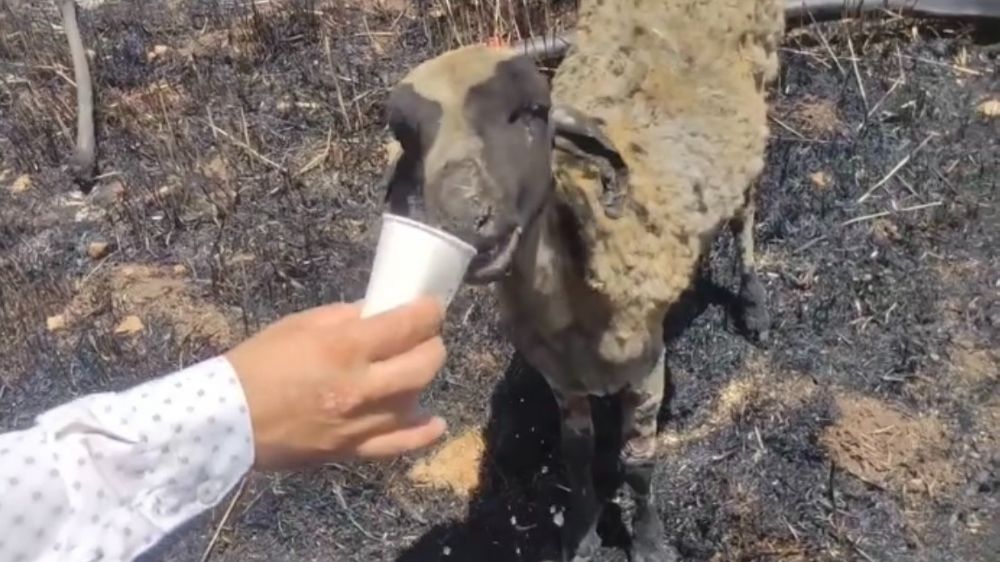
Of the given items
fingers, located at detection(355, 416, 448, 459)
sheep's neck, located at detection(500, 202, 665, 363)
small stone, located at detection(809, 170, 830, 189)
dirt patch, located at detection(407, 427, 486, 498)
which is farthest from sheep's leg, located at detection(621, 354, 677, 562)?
fingers, located at detection(355, 416, 448, 459)

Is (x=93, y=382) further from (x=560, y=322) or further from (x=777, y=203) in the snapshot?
(x=777, y=203)

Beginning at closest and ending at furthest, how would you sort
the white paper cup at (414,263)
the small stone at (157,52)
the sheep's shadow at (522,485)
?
the white paper cup at (414,263)
the sheep's shadow at (522,485)
the small stone at (157,52)

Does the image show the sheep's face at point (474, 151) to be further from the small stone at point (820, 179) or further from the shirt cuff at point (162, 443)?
the small stone at point (820, 179)

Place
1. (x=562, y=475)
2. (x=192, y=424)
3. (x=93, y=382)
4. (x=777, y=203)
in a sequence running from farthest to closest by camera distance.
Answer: (x=777, y=203) < (x=93, y=382) < (x=562, y=475) < (x=192, y=424)

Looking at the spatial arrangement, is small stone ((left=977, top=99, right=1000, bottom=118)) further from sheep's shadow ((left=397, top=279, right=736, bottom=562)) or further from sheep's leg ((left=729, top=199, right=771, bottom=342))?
sheep's shadow ((left=397, top=279, right=736, bottom=562))

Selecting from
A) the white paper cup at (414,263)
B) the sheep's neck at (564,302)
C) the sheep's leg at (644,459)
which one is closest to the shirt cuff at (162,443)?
the white paper cup at (414,263)

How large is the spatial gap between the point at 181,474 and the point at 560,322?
1938mm

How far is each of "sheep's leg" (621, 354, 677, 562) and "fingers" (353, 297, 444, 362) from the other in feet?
6.78

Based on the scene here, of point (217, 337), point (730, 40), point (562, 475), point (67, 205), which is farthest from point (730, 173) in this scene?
point (67, 205)

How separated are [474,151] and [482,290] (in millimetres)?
2228

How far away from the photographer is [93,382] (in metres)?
5.10

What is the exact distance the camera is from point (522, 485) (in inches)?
183

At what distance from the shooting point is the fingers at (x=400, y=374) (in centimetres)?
195

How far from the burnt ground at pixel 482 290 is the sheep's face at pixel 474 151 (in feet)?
5.65
